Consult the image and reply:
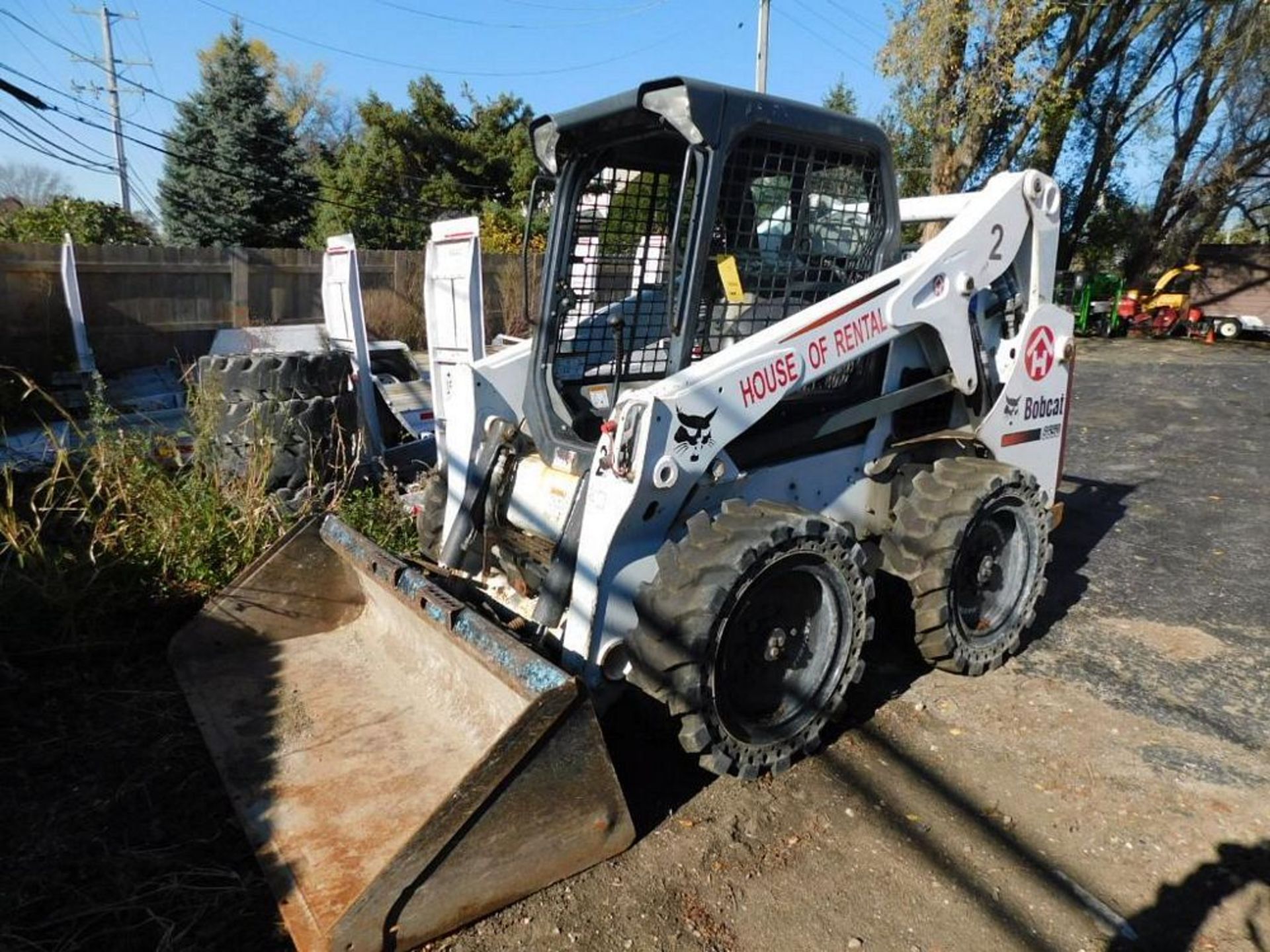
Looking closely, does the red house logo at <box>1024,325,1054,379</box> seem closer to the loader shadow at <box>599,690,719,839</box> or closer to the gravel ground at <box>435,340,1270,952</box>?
the gravel ground at <box>435,340,1270,952</box>

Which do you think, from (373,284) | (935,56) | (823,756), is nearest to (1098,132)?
(935,56)

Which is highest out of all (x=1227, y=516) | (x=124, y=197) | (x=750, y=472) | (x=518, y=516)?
(x=124, y=197)

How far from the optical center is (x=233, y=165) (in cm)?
2366

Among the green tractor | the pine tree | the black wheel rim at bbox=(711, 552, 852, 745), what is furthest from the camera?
the pine tree

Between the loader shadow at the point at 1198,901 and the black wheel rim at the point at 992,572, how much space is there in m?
1.32

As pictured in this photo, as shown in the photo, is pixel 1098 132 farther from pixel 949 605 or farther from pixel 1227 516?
pixel 949 605

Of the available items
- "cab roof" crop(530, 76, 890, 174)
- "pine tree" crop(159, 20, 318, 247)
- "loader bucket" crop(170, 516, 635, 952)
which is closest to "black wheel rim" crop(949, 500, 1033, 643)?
"cab roof" crop(530, 76, 890, 174)

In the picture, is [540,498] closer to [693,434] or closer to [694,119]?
[693,434]

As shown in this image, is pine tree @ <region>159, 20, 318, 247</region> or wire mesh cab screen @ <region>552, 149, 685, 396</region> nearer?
wire mesh cab screen @ <region>552, 149, 685, 396</region>

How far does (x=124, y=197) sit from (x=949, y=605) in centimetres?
3643

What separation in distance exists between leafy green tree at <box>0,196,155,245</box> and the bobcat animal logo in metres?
13.2

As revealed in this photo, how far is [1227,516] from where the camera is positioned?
6.82 m

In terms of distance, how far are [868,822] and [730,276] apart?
209 cm

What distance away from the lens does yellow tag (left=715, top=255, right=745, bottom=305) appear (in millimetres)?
3387
